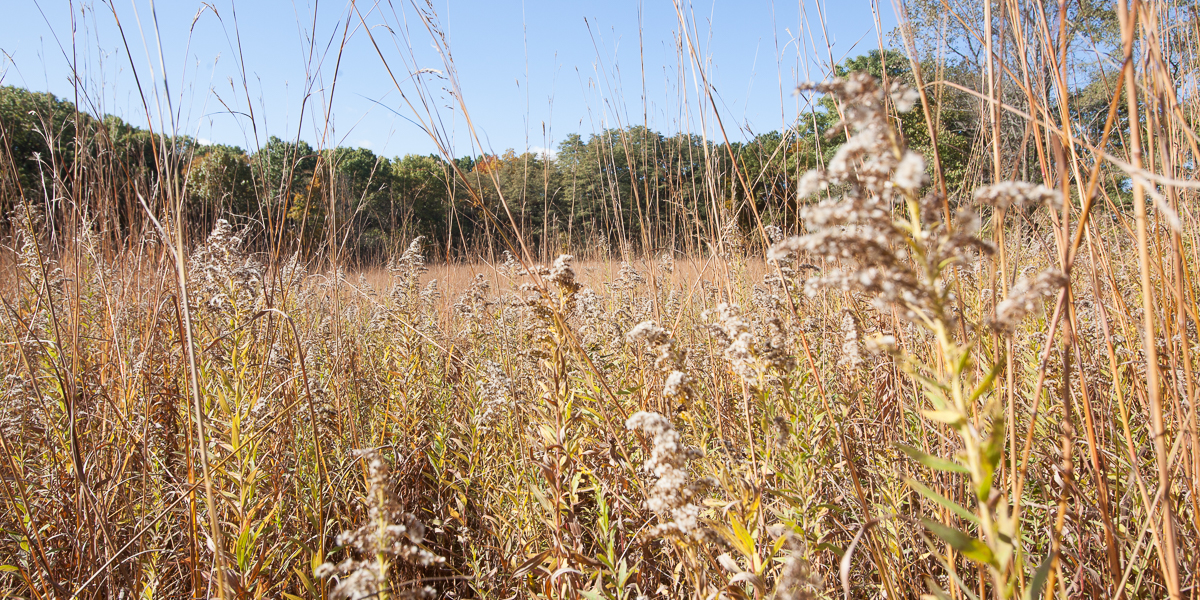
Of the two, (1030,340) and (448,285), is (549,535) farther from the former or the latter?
(448,285)

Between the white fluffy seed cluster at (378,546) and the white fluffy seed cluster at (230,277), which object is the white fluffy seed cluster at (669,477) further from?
the white fluffy seed cluster at (230,277)

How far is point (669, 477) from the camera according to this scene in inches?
38.8

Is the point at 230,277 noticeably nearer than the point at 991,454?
No

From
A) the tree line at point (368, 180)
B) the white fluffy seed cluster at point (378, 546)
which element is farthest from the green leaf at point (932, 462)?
the white fluffy seed cluster at point (378, 546)

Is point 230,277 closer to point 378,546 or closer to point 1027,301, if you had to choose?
point 378,546

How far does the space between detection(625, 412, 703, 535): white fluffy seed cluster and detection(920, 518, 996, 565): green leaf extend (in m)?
0.46

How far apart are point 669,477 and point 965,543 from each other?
0.51 meters

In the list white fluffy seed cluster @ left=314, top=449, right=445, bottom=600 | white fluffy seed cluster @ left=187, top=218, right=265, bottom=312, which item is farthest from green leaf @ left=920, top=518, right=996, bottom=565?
white fluffy seed cluster @ left=187, top=218, right=265, bottom=312

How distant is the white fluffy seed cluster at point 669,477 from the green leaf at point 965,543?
46 centimetres

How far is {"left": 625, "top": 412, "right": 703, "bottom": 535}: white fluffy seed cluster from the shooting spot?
0.96 m

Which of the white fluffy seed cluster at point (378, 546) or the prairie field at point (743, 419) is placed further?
the white fluffy seed cluster at point (378, 546)

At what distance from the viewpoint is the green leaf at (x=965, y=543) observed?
53 cm

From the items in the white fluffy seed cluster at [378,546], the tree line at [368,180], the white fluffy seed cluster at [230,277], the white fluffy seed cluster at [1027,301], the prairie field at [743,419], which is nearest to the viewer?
the white fluffy seed cluster at [1027,301]

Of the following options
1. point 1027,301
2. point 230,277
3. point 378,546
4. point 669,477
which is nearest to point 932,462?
point 1027,301
